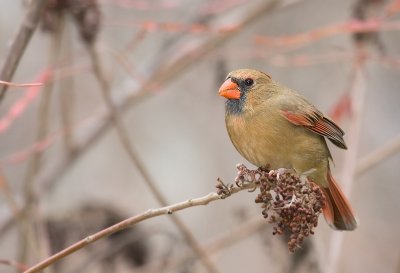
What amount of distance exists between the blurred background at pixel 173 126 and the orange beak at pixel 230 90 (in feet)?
1.52

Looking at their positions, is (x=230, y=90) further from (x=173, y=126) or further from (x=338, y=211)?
(x=173, y=126)

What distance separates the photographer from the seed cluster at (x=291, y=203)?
2.45 meters

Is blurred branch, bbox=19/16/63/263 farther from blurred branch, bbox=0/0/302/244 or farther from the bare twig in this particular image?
blurred branch, bbox=0/0/302/244

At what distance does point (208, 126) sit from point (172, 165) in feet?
1.66

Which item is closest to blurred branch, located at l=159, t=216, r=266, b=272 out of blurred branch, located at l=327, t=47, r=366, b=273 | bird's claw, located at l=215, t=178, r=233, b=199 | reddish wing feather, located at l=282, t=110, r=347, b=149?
blurred branch, located at l=327, t=47, r=366, b=273

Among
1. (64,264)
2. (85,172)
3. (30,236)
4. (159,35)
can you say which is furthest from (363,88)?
(159,35)

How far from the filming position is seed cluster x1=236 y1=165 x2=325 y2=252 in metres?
2.45

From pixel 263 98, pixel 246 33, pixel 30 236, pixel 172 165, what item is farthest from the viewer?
pixel 246 33

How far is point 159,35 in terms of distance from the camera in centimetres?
686

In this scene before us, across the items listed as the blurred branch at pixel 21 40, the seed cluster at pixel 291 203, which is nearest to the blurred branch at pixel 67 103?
the blurred branch at pixel 21 40

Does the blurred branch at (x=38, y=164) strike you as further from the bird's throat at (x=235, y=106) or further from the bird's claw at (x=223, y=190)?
the bird's claw at (x=223, y=190)

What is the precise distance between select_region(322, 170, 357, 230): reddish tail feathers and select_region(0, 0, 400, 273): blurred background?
0.18 metres

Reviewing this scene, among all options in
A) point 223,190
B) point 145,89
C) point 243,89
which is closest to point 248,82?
point 243,89

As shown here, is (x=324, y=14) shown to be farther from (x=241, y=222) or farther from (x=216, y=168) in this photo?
(x=241, y=222)
